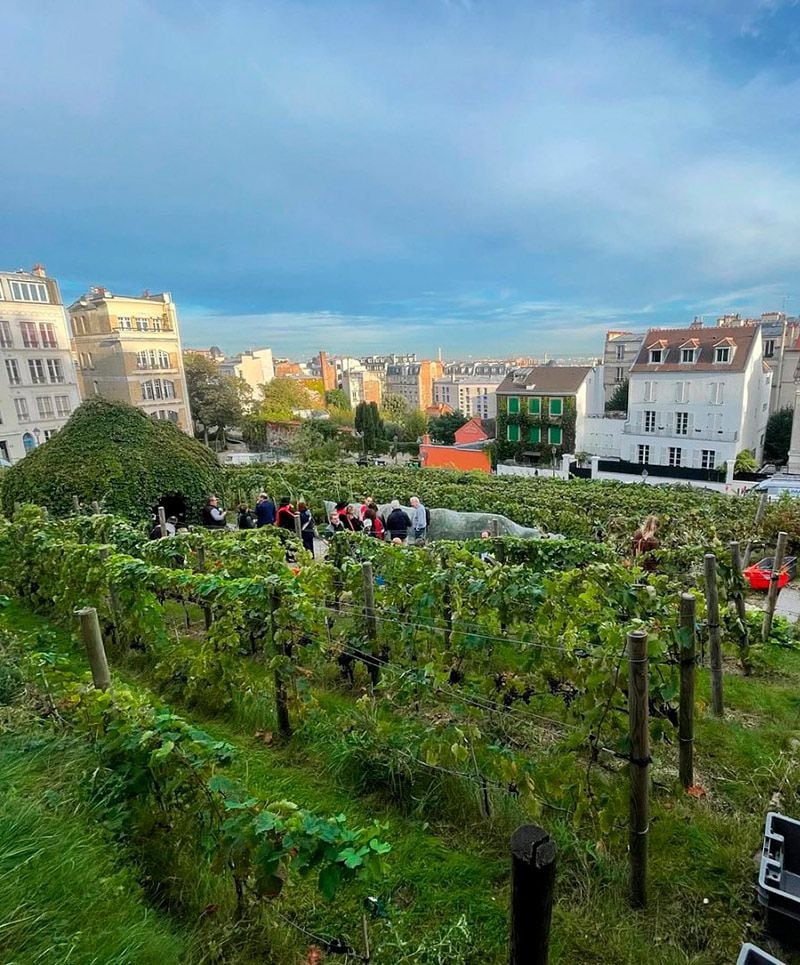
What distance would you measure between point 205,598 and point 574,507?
11.6 metres

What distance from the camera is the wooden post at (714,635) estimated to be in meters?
4.48

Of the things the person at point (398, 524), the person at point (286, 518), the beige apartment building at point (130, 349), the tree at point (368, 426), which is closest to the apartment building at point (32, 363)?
the beige apartment building at point (130, 349)

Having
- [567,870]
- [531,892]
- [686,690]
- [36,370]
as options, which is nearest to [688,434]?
[686,690]

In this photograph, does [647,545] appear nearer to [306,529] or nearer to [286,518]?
[306,529]

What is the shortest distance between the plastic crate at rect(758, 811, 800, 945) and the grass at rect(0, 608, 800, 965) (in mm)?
125

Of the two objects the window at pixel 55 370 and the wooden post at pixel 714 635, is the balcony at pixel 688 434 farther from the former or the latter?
the window at pixel 55 370

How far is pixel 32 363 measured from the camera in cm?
4188

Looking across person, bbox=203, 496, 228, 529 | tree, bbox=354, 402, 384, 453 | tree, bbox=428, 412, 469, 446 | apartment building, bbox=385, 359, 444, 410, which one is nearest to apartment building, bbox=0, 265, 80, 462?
tree, bbox=354, 402, 384, 453

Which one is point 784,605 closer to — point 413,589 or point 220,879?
point 413,589

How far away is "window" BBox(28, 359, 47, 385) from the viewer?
41.9m

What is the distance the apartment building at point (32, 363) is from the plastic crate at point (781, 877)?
48160mm

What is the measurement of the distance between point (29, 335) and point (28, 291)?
11.5ft

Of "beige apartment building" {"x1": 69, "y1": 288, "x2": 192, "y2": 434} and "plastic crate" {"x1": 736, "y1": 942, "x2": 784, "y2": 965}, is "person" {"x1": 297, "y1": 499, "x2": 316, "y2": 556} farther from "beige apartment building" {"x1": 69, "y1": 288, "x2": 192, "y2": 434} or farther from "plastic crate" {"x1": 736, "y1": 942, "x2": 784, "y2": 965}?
"beige apartment building" {"x1": 69, "y1": 288, "x2": 192, "y2": 434}

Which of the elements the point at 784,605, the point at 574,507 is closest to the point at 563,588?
the point at 784,605
